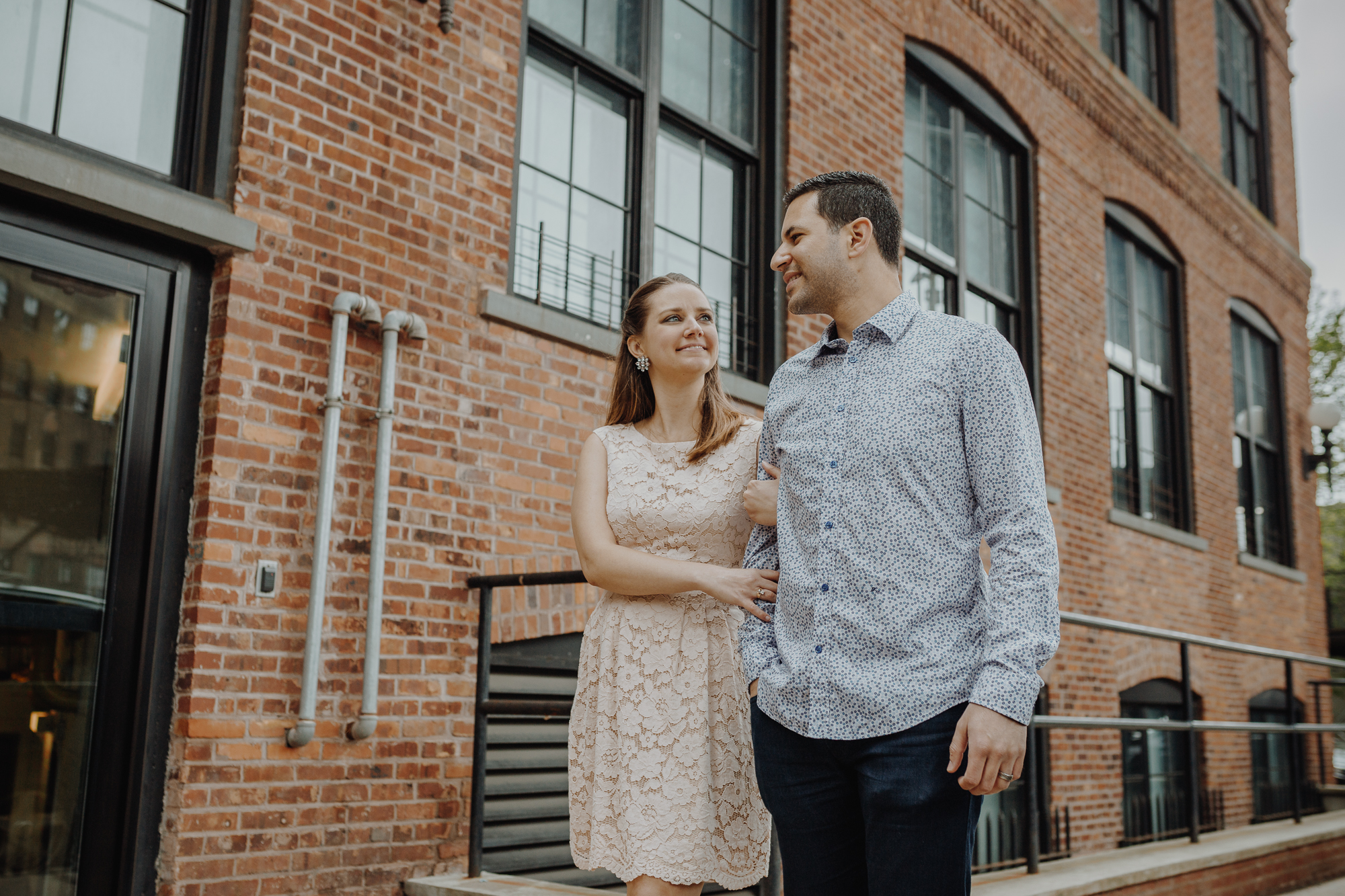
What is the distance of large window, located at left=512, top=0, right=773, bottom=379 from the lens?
4949mm

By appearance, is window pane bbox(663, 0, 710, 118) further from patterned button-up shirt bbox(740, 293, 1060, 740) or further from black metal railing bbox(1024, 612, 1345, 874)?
patterned button-up shirt bbox(740, 293, 1060, 740)

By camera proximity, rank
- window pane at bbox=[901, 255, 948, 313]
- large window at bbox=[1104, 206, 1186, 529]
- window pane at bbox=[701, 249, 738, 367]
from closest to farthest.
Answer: window pane at bbox=[701, 249, 738, 367]
window pane at bbox=[901, 255, 948, 313]
large window at bbox=[1104, 206, 1186, 529]

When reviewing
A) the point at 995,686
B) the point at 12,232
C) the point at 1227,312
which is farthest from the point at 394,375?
the point at 1227,312

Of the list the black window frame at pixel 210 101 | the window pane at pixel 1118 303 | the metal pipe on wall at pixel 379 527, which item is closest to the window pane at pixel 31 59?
the black window frame at pixel 210 101

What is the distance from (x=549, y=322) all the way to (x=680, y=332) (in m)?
2.17

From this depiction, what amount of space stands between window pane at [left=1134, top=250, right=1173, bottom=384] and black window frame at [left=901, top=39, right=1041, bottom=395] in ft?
6.39

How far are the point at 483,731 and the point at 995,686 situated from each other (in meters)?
2.60

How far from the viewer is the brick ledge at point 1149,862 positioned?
4234 millimetres

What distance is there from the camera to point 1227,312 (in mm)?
11109

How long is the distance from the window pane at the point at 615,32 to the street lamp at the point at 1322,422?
9.54 m

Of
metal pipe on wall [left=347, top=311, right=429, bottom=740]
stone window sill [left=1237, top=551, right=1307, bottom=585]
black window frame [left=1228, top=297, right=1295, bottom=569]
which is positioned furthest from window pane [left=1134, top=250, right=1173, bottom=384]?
metal pipe on wall [left=347, top=311, right=429, bottom=740]

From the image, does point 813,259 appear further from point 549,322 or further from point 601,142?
point 601,142

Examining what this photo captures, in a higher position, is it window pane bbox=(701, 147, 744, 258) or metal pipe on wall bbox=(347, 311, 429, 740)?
window pane bbox=(701, 147, 744, 258)

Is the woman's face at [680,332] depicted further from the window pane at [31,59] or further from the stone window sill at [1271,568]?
the stone window sill at [1271,568]
